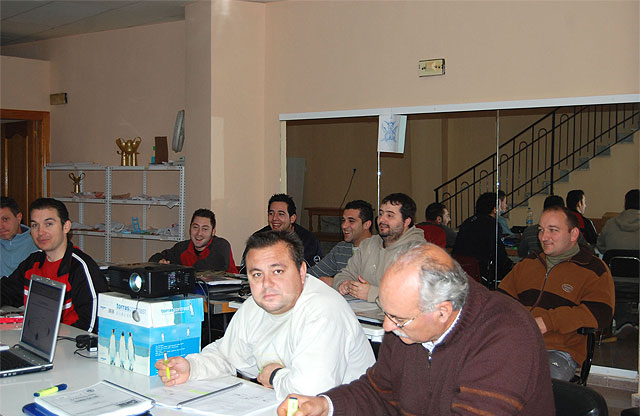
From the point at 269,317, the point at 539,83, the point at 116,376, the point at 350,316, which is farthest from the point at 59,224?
the point at 539,83

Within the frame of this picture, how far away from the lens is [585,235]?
4824 mm

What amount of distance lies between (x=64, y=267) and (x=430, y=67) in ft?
11.5

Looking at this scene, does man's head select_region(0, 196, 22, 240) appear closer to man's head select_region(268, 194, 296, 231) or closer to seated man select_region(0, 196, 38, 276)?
seated man select_region(0, 196, 38, 276)

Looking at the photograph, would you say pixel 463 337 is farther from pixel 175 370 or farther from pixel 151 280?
pixel 151 280

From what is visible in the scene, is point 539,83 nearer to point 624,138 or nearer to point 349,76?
point 624,138

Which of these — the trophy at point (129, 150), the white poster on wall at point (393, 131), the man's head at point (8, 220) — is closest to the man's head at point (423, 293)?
the man's head at point (8, 220)

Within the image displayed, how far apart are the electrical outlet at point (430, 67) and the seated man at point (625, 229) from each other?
183cm

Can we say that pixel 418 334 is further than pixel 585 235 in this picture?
No

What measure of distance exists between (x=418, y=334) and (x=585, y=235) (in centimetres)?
356

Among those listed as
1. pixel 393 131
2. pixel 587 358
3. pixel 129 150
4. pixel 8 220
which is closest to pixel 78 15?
pixel 129 150

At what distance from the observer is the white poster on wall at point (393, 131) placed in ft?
19.1

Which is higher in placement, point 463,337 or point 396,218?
point 396,218

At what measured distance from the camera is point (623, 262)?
15.4 feet

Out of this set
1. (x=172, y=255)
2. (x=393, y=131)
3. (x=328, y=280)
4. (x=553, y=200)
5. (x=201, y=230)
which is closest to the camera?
(x=328, y=280)
